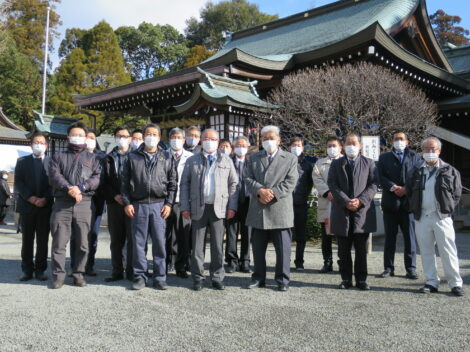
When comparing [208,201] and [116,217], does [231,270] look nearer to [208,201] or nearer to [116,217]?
[208,201]

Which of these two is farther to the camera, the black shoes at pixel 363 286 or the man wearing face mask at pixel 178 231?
the man wearing face mask at pixel 178 231

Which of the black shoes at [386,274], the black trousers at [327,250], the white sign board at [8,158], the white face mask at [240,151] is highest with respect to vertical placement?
the white sign board at [8,158]

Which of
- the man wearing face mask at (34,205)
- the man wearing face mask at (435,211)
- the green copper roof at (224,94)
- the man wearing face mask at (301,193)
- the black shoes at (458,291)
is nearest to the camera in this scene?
the black shoes at (458,291)

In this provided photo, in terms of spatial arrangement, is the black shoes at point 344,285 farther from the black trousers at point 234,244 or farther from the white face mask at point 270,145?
the white face mask at point 270,145

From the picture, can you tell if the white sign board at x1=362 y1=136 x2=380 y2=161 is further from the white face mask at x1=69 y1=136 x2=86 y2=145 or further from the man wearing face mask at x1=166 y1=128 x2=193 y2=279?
the white face mask at x1=69 y1=136 x2=86 y2=145

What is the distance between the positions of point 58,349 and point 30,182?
290 cm

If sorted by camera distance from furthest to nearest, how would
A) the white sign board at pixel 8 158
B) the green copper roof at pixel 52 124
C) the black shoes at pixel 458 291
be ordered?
the white sign board at pixel 8 158 → the green copper roof at pixel 52 124 → the black shoes at pixel 458 291

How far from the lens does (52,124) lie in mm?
17969

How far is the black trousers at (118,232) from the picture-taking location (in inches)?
207

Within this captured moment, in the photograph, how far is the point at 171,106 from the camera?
14742 millimetres

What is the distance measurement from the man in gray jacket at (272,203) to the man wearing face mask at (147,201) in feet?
3.42

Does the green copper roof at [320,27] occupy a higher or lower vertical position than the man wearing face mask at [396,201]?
higher

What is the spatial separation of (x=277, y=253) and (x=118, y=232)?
2137 millimetres

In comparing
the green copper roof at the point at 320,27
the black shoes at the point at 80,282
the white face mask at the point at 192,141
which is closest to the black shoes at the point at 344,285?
the white face mask at the point at 192,141
